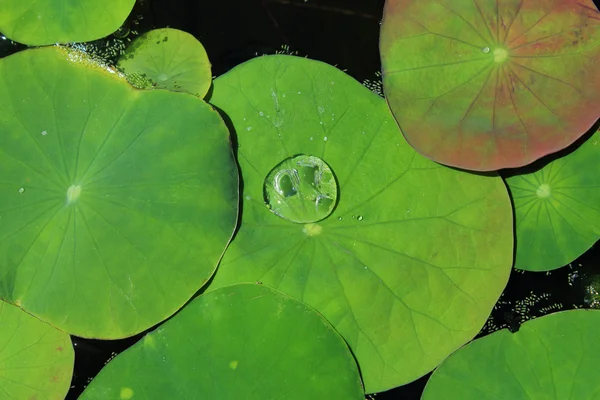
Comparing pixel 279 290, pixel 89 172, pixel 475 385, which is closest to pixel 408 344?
pixel 475 385

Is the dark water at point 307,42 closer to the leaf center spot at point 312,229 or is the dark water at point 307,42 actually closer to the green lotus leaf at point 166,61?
the green lotus leaf at point 166,61

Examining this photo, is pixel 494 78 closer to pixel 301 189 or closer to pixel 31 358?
pixel 301 189

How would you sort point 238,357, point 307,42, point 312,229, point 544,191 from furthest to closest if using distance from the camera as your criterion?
point 307,42
point 544,191
point 312,229
point 238,357

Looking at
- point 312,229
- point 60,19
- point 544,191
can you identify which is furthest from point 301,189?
point 60,19

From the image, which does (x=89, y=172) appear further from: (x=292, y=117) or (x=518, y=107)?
(x=518, y=107)

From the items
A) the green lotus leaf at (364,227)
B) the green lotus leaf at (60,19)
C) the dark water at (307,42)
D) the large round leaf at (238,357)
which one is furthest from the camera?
the dark water at (307,42)

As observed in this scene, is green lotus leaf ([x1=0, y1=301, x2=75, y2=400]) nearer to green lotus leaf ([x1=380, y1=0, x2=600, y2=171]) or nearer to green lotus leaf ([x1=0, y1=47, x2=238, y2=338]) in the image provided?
green lotus leaf ([x1=0, y1=47, x2=238, y2=338])

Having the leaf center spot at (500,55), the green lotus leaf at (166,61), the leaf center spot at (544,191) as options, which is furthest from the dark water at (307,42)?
the leaf center spot at (500,55)
